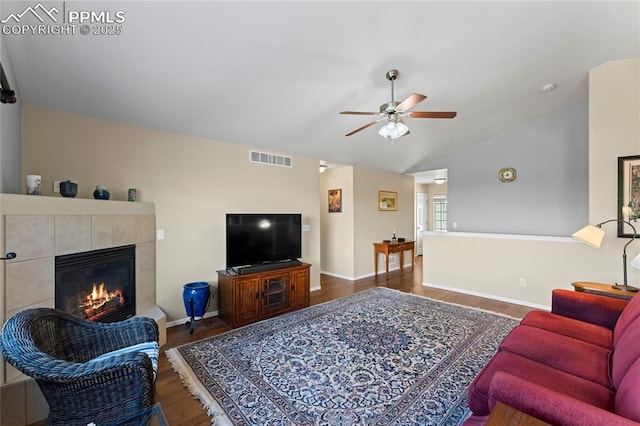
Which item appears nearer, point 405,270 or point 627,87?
point 627,87

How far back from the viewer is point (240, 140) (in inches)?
153

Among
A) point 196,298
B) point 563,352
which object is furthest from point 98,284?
point 563,352

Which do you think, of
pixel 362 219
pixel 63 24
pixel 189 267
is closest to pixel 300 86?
pixel 63 24

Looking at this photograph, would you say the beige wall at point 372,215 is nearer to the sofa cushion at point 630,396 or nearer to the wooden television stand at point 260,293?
the wooden television stand at point 260,293

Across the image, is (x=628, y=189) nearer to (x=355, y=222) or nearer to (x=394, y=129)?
(x=394, y=129)

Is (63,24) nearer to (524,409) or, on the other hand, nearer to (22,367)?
(22,367)

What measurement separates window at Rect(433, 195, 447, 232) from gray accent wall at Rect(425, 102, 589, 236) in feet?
10.9

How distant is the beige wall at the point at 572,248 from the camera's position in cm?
322

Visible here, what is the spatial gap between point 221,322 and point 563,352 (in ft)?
11.0

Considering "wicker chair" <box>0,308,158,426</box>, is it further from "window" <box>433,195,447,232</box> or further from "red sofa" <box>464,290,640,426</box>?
"window" <box>433,195,447,232</box>

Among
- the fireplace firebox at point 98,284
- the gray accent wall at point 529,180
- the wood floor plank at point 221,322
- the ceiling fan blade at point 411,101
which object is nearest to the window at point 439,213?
the wood floor plank at point 221,322

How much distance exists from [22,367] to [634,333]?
9.95 ft

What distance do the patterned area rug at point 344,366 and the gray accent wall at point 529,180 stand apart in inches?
85.5

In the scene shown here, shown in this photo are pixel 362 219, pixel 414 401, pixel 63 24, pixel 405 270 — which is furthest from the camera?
pixel 405 270
